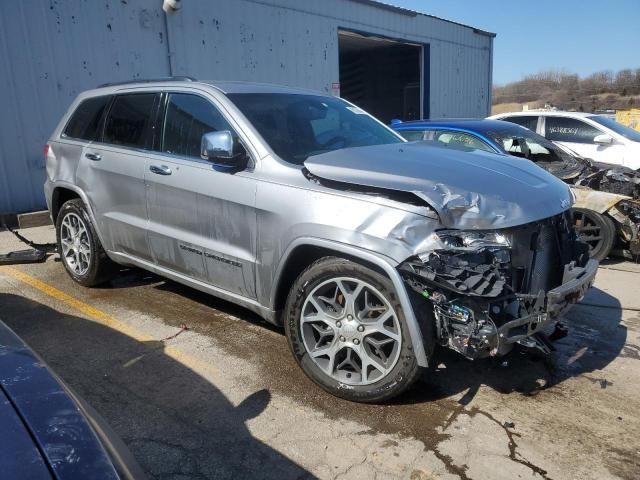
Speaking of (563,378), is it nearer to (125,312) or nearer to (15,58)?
(125,312)

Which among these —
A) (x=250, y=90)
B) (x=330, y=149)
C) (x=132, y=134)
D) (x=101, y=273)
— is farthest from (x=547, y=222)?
(x=101, y=273)

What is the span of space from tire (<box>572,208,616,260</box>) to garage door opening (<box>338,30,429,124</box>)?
38.9 feet

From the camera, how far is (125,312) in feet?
15.1

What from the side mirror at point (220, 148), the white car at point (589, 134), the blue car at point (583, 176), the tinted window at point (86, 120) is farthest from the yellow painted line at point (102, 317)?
the white car at point (589, 134)

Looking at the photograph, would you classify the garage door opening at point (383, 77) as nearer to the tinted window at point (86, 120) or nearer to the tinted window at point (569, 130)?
the tinted window at point (569, 130)

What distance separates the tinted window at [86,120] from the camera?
194 inches

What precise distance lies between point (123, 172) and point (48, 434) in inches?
127

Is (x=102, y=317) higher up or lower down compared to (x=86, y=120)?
lower down

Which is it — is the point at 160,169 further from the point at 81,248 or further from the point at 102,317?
the point at 81,248

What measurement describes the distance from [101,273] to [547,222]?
3.91m

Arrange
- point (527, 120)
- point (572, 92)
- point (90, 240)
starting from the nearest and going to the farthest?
point (90, 240)
point (527, 120)
point (572, 92)

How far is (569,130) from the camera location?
9.54 metres

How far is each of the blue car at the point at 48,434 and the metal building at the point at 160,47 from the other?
799 centimetres

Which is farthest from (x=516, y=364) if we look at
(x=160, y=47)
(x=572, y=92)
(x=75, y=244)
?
→ (x=572, y=92)
